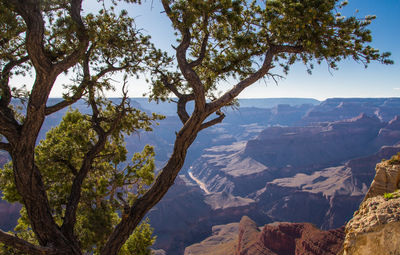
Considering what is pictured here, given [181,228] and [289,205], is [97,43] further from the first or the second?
[289,205]

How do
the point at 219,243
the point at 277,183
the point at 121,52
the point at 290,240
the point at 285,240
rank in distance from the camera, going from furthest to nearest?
the point at 277,183 → the point at 219,243 → the point at 285,240 → the point at 290,240 → the point at 121,52

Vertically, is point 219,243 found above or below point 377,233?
below

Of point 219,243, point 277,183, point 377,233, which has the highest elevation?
point 377,233

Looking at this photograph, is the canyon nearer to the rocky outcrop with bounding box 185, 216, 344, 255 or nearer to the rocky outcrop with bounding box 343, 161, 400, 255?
the rocky outcrop with bounding box 185, 216, 344, 255

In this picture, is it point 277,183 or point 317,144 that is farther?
point 317,144

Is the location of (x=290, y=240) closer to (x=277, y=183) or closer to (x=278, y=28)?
(x=278, y=28)

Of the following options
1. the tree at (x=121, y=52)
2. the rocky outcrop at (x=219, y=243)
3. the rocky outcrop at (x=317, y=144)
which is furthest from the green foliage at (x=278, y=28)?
the rocky outcrop at (x=317, y=144)

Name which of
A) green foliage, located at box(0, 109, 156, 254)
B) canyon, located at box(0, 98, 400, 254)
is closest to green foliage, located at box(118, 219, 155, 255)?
green foliage, located at box(0, 109, 156, 254)

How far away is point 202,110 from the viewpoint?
4.80 meters

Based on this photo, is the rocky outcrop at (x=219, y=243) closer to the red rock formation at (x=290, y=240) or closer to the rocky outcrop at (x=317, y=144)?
the red rock formation at (x=290, y=240)

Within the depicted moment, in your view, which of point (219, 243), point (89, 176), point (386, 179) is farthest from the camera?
point (219, 243)

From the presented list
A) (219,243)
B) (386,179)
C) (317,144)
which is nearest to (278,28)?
(386,179)

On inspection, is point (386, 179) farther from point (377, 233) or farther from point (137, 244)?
point (137, 244)

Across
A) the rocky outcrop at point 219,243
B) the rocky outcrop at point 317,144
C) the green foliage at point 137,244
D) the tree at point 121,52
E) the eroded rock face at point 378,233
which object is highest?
the tree at point 121,52
